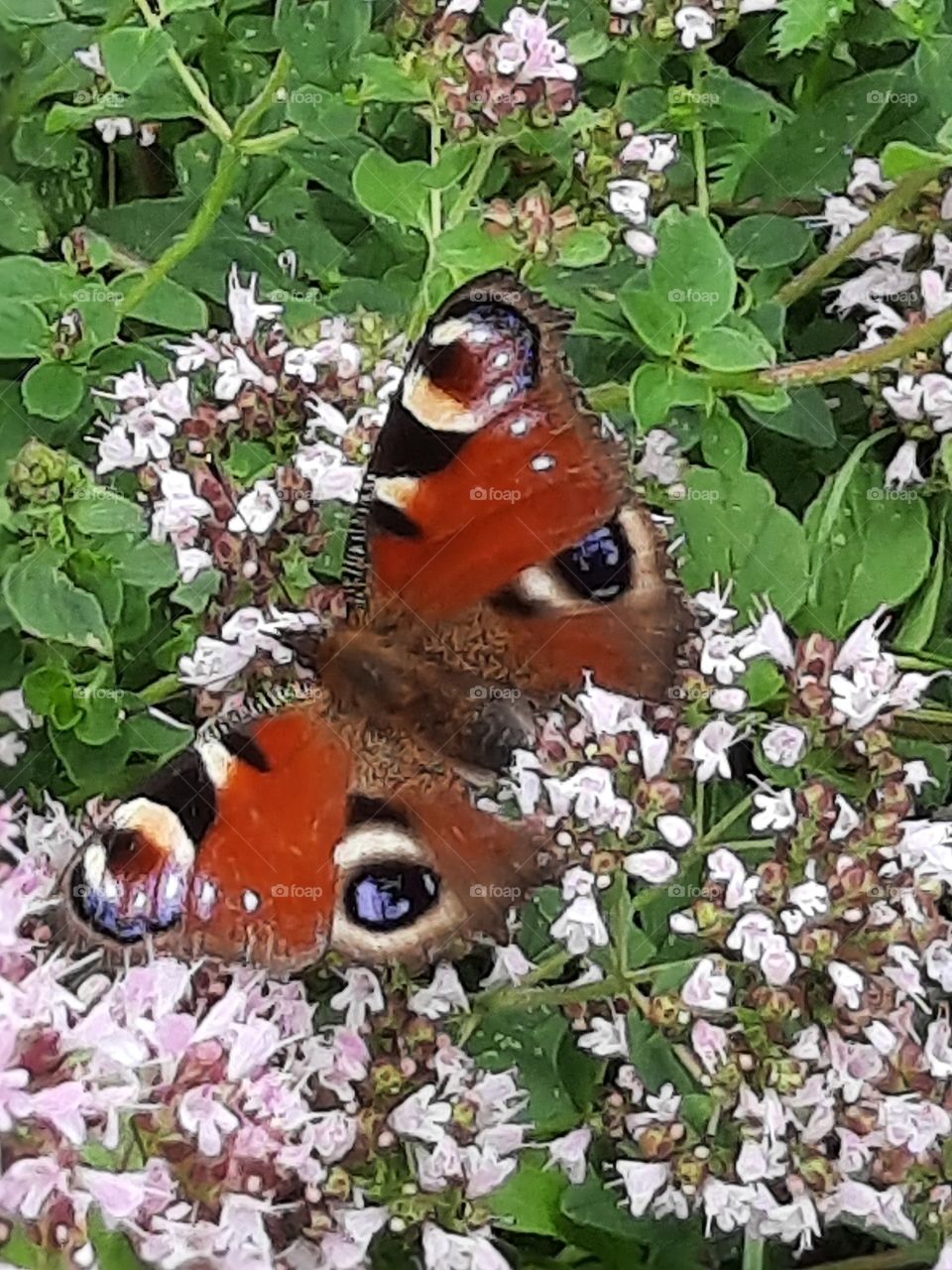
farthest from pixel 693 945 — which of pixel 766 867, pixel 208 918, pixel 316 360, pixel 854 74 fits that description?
pixel 854 74

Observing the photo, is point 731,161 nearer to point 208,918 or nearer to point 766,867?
point 766,867

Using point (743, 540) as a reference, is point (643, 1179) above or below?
below

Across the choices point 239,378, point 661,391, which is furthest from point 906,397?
point 239,378

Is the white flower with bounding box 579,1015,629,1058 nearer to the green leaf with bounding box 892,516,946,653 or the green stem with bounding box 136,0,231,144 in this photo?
the green leaf with bounding box 892,516,946,653

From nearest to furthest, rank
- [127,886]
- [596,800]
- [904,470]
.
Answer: [127,886] < [596,800] < [904,470]

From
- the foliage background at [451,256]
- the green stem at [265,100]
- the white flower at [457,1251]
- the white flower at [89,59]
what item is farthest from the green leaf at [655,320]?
the white flower at [457,1251]

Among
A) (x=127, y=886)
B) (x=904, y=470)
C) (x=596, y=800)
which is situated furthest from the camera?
(x=904, y=470)

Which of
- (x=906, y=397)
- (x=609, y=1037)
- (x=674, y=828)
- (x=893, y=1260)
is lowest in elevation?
(x=893, y=1260)

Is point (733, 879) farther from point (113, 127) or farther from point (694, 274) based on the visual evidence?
point (113, 127)
